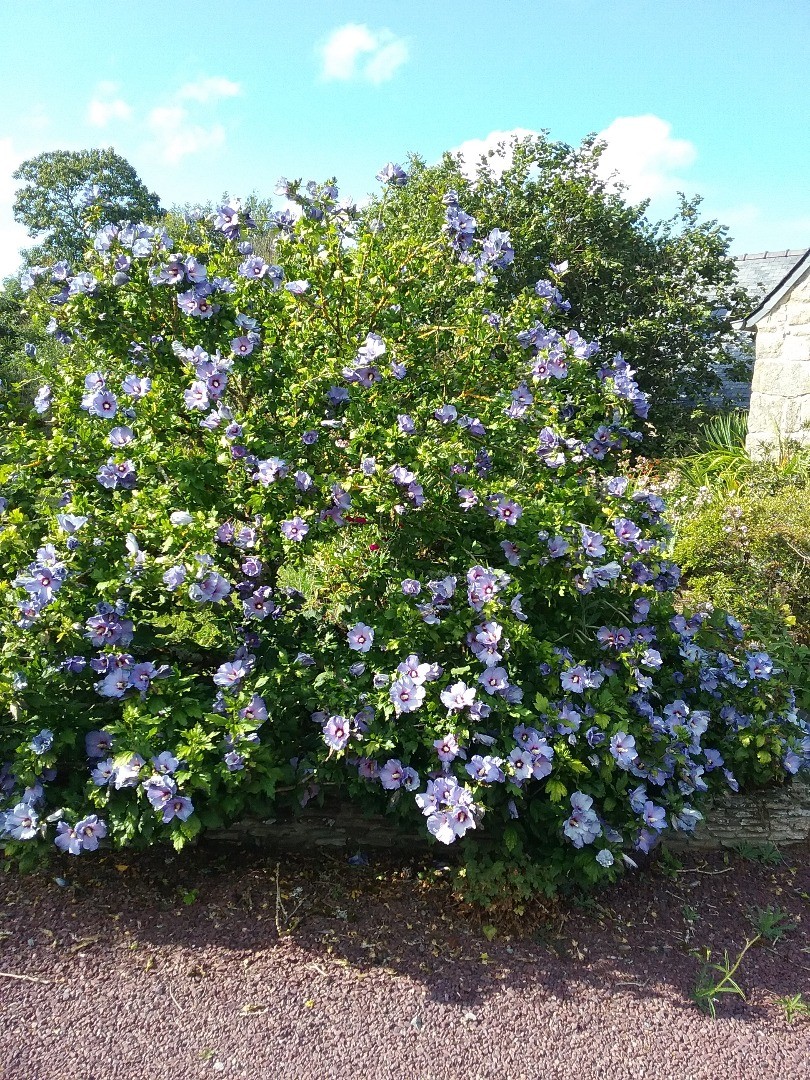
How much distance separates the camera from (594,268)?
9617mm

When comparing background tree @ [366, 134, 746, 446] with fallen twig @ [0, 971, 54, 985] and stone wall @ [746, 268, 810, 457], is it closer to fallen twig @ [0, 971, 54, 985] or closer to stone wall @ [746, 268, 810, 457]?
stone wall @ [746, 268, 810, 457]

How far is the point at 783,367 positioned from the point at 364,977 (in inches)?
279

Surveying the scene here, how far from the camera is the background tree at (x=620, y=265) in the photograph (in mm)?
9695

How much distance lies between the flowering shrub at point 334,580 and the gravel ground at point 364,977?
0.24 metres

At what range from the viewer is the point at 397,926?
2.74 metres

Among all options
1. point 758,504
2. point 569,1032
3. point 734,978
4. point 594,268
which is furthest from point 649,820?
point 594,268

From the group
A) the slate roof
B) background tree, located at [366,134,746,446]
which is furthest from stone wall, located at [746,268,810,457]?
the slate roof

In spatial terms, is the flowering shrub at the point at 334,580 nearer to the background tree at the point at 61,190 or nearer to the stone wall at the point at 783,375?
the stone wall at the point at 783,375

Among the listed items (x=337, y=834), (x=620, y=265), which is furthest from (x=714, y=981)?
(x=620, y=265)

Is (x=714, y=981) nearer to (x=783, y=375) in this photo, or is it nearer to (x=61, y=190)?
(x=783, y=375)

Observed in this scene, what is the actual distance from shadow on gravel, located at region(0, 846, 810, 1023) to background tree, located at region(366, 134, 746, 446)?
7375 mm

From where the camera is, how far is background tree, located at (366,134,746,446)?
9695 mm

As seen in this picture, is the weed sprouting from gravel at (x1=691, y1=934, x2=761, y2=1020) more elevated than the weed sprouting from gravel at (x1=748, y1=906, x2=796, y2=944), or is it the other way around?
the weed sprouting from gravel at (x1=691, y1=934, x2=761, y2=1020)

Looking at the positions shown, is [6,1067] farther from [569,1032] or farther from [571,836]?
[571,836]
